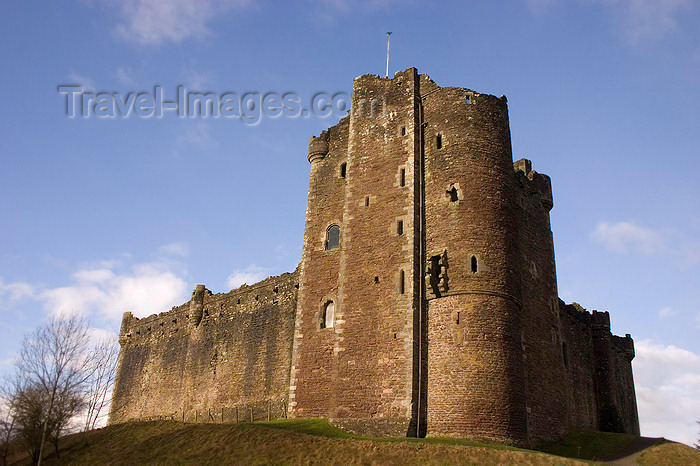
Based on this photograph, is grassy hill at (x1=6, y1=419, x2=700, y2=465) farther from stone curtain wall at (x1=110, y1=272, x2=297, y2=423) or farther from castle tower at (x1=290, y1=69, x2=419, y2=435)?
stone curtain wall at (x1=110, y1=272, x2=297, y2=423)

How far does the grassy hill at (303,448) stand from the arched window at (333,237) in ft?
25.3

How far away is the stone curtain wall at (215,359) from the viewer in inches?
1291

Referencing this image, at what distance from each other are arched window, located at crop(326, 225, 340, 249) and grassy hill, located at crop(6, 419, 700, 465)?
7707 millimetres

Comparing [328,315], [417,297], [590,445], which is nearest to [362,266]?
[328,315]

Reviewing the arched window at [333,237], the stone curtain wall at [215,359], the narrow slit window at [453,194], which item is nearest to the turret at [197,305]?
the stone curtain wall at [215,359]

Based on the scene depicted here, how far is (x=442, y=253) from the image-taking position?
25.7 metres

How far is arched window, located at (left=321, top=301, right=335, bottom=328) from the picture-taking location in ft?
92.0

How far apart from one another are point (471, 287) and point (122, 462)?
14.6 meters

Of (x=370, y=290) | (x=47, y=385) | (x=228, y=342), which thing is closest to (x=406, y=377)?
(x=370, y=290)

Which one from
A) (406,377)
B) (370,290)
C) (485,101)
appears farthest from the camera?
(485,101)

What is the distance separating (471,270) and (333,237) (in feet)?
23.3

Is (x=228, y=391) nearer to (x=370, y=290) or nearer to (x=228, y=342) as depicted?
(x=228, y=342)

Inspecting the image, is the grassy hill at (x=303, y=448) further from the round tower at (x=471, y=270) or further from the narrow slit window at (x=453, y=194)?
the narrow slit window at (x=453, y=194)

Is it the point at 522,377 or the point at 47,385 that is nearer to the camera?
the point at 522,377
